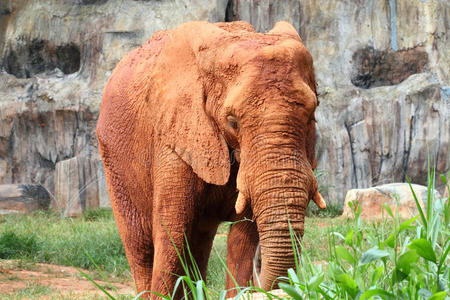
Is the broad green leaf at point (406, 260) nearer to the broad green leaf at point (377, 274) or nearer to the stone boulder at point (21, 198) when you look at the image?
the broad green leaf at point (377, 274)

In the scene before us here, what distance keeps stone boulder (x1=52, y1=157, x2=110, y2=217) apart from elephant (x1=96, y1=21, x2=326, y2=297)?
6278 mm

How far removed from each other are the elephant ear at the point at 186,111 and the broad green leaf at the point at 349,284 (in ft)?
6.16

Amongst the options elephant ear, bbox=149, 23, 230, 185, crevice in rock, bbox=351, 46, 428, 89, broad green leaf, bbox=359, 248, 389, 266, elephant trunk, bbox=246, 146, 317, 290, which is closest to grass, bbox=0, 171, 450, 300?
broad green leaf, bbox=359, 248, 389, 266

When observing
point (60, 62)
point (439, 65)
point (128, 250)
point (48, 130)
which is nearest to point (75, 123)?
point (48, 130)

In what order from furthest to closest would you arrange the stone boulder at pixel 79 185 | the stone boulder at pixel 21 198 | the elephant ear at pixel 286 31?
the stone boulder at pixel 79 185 → the stone boulder at pixel 21 198 → the elephant ear at pixel 286 31

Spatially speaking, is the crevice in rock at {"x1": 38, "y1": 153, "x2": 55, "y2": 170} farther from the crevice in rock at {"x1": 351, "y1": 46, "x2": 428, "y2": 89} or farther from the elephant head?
the elephant head

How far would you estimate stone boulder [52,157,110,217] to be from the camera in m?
10.7

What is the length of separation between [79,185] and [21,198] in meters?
0.91

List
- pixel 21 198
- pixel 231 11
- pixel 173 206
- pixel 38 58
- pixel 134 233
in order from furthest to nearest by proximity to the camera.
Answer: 1. pixel 38 58
2. pixel 231 11
3. pixel 21 198
4. pixel 134 233
5. pixel 173 206

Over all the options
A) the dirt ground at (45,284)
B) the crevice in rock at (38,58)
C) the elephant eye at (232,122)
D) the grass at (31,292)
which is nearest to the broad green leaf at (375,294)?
the elephant eye at (232,122)

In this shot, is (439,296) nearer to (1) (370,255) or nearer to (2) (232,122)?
(1) (370,255)

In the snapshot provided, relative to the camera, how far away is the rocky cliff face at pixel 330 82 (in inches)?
428

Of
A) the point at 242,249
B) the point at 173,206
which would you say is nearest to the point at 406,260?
the point at 173,206

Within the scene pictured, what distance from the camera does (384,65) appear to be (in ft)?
37.5
